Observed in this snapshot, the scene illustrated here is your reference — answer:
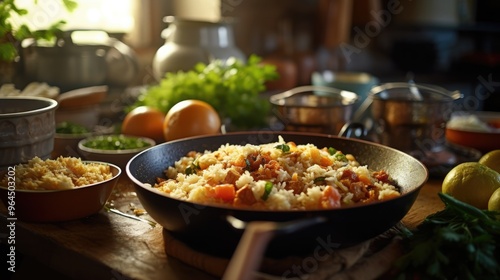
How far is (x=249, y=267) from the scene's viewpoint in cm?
82

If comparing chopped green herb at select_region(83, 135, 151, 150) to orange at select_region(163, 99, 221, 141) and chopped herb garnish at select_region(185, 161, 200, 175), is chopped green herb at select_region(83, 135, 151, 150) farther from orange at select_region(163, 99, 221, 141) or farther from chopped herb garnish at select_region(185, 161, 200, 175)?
chopped herb garnish at select_region(185, 161, 200, 175)

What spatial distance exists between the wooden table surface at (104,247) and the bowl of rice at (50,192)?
0.03 metres

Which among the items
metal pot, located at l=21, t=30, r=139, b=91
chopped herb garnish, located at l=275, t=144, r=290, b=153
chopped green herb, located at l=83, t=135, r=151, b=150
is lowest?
chopped green herb, located at l=83, t=135, r=151, b=150

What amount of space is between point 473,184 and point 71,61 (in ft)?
5.39

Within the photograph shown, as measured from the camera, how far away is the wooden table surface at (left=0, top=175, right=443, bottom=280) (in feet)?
3.56

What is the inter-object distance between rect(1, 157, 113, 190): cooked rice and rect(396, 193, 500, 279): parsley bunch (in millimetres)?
783

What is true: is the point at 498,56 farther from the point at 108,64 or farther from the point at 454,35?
the point at 108,64

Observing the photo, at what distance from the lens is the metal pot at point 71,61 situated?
217cm

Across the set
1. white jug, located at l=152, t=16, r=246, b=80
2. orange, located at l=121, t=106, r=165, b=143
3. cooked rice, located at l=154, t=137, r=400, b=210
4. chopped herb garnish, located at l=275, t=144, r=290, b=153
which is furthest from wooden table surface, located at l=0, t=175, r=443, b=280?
white jug, located at l=152, t=16, r=246, b=80

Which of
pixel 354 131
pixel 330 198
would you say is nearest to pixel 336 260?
pixel 330 198

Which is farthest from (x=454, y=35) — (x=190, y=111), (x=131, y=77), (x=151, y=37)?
(x=190, y=111)

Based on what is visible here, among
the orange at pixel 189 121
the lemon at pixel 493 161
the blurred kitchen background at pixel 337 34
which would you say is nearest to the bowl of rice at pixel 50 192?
the orange at pixel 189 121

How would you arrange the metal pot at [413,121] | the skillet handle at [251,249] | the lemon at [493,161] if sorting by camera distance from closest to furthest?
the skillet handle at [251,249] < the lemon at [493,161] < the metal pot at [413,121]

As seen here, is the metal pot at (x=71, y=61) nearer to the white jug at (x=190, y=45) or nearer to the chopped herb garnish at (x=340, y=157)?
the white jug at (x=190, y=45)
